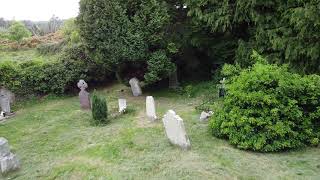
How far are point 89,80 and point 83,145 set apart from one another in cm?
760

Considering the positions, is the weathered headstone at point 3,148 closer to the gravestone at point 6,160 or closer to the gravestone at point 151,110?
the gravestone at point 6,160

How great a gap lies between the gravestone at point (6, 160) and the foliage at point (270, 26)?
8.12 meters

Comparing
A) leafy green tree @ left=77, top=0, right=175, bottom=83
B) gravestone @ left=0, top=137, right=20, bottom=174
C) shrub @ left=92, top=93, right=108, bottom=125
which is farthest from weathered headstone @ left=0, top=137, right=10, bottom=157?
leafy green tree @ left=77, top=0, right=175, bottom=83

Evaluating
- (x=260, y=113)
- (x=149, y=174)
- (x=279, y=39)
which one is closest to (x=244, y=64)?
(x=279, y=39)

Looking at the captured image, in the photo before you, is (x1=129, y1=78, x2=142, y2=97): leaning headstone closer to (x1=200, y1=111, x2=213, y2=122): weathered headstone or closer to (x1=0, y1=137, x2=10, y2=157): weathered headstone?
(x1=200, y1=111, x2=213, y2=122): weathered headstone

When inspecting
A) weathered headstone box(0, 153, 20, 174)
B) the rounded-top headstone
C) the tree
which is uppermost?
the tree

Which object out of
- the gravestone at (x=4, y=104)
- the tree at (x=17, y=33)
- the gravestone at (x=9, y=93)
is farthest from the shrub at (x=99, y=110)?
the tree at (x=17, y=33)

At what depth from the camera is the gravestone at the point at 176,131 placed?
28.6 ft

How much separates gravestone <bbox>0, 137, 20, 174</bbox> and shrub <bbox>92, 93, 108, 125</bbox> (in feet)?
11.7

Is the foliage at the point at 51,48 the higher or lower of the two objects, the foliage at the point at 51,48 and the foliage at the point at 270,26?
the lower

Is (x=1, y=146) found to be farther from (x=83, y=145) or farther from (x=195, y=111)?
(x=195, y=111)

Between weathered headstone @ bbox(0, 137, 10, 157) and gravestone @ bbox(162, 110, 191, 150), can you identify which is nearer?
weathered headstone @ bbox(0, 137, 10, 157)

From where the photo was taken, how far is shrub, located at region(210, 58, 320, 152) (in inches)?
343

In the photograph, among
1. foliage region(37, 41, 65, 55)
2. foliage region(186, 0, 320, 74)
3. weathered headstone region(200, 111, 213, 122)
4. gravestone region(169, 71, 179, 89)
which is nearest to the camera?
weathered headstone region(200, 111, 213, 122)
